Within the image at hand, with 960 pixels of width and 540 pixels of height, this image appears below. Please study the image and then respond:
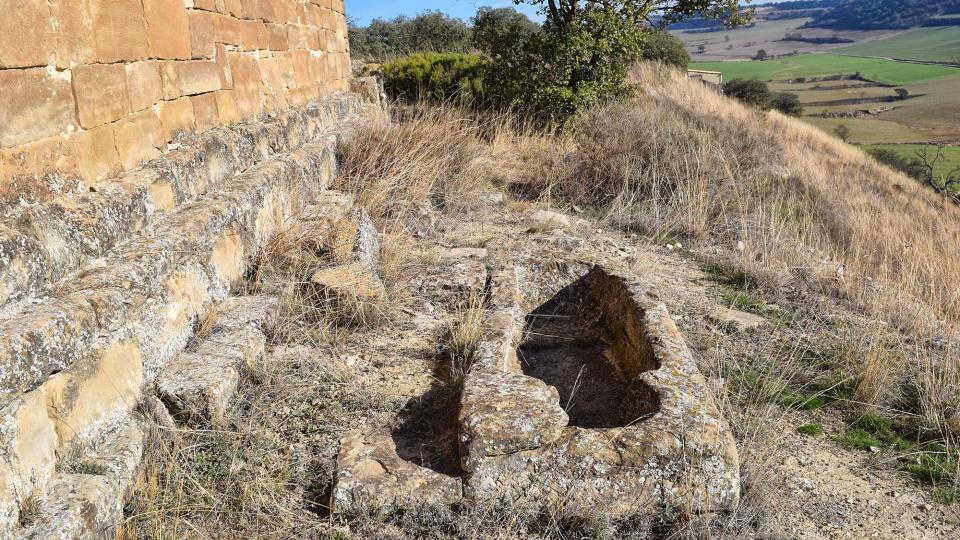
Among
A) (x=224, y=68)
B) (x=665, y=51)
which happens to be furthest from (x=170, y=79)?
(x=665, y=51)

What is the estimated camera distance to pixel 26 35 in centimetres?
230

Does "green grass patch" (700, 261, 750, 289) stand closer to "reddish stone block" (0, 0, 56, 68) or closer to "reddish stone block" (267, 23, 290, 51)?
"reddish stone block" (267, 23, 290, 51)

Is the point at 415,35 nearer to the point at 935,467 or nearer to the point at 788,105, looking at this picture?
the point at 788,105

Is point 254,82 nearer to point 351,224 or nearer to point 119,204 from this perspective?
point 351,224

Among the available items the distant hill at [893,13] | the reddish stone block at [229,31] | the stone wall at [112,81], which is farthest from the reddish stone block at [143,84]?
the distant hill at [893,13]

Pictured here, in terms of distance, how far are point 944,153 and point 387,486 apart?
28053mm

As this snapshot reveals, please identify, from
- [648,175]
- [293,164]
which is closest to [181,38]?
[293,164]

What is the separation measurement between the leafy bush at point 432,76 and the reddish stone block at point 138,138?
794 cm

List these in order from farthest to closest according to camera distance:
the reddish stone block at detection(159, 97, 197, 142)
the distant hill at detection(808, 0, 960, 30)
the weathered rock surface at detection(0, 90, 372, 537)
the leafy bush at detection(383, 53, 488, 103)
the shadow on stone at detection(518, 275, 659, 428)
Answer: the distant hill at detection(808, 0, 960, 30)
the leafy bush at detection(383, 53, 488, 103)
the reddish stone block at detection(159, 97, 197, 142)
the shadow on stone at detection(518, 275, 659, 428)
the weathered rock surface at detection(0, 90, 372, 537)

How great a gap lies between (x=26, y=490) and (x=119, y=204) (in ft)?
4.25

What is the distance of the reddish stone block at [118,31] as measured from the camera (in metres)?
2.82

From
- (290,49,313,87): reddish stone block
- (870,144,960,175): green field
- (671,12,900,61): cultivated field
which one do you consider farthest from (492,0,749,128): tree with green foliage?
(671,12,900,61): cultivated field

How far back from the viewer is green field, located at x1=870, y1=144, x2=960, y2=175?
21688 millimetres

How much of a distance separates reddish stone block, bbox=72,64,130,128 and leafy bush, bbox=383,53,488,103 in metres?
8.25
